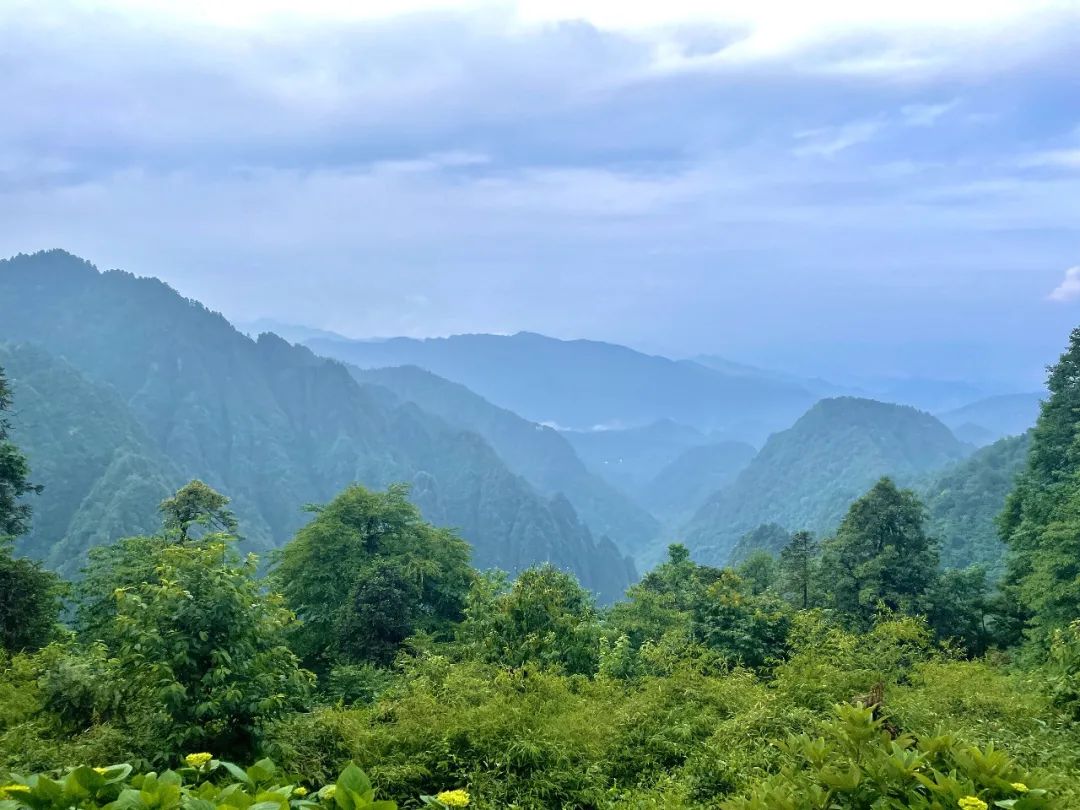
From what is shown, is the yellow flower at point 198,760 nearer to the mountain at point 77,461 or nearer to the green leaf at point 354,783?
the green leaf at point 354,783

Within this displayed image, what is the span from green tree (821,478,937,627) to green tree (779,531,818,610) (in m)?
1.67

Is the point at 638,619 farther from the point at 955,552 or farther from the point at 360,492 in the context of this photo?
the point at 955,552

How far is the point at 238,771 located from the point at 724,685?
690cm

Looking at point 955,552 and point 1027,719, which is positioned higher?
point 1027,719

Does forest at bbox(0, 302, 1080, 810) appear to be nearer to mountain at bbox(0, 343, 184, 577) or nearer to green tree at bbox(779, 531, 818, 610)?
green tree at bbox(779, 531, 818, 610)

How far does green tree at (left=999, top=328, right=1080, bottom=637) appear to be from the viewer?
20.4 m

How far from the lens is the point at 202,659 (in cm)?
620

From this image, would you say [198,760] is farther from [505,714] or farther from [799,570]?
[799,570]

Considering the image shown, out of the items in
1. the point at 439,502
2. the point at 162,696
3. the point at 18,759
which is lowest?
the point at 439,502

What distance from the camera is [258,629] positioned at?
6.41 meters

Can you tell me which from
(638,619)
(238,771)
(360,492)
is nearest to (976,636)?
(638,619)

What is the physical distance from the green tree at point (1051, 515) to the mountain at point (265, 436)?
118m

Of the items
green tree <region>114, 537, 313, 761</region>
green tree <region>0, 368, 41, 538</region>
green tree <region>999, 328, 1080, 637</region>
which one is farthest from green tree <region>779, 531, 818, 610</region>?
green tree <region>0, 368, 41, 538</region>

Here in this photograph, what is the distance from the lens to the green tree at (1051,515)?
2038 cm
